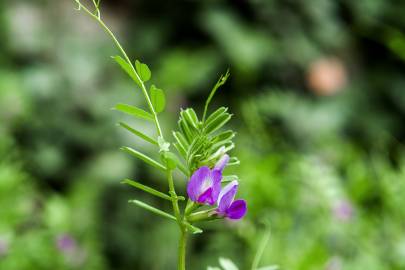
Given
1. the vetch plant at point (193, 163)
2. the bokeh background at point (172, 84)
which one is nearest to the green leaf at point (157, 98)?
the vetch plant at point (193, 163)

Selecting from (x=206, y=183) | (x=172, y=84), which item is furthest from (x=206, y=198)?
(x=172, y=84)

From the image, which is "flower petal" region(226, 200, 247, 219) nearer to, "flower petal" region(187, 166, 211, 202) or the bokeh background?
"flower petal" region(187, 166, 211, 202)

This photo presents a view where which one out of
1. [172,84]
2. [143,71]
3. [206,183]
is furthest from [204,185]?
[172,84]

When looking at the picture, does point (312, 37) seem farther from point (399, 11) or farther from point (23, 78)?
point (23, 78)

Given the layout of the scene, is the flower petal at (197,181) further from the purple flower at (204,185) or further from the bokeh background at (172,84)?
the bokeh background at (172,84)

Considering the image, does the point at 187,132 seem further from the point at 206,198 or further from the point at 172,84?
the point at 172,84

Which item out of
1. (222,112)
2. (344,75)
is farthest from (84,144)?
(222,112)

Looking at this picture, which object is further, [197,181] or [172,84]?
[172,84]

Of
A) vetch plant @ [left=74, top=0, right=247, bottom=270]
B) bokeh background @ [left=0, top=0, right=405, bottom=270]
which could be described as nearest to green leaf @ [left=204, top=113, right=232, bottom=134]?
vetch plant @ [left=74, top=0, right=247, bottom=270]
